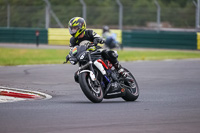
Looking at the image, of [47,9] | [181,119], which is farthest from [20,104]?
[47,9]

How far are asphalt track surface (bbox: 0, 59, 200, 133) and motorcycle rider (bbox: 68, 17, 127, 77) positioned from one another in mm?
765

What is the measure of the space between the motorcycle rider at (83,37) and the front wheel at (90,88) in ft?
2.40

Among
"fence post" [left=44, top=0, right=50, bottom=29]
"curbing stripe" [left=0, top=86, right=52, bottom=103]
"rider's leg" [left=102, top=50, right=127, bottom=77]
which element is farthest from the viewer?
"fence post" [left=44, top=0, right=50, bottom=29]

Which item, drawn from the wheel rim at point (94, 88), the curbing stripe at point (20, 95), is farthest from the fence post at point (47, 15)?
the wheel rim at point (94, 88)

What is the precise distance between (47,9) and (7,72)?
1755 centimetres

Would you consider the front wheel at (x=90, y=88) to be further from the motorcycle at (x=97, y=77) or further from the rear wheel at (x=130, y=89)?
the rear wheel at (x=130, y=89)

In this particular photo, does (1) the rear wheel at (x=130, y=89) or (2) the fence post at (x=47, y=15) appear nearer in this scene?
(1) the rear wheel at (x=130, y=89)

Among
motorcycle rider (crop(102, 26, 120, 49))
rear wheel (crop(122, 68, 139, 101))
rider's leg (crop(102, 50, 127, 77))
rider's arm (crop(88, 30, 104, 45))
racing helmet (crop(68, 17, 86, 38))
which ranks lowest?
motorcycle rider (crop(102, 26, 120, 49))

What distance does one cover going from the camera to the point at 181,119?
7.46 meters

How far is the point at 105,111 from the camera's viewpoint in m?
8.23

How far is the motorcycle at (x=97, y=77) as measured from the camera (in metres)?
9.11

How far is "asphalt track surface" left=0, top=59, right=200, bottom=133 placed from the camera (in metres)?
6.79

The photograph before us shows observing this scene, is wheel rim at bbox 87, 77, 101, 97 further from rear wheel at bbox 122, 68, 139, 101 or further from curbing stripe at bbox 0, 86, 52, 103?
curbing stripe at bbox 0, 86, 52, 103

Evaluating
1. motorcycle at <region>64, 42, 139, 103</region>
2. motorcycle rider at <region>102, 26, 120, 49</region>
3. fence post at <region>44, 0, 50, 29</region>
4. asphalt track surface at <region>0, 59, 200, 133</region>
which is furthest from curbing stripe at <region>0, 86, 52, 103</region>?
fence post at <region>44, 0, 50, 29</region>
